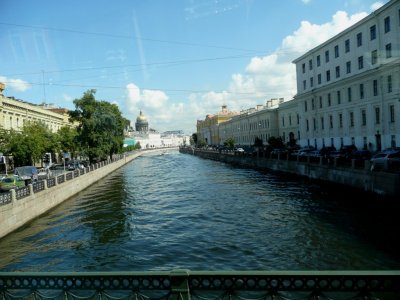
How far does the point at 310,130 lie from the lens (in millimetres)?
56062

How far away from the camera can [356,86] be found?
141ft

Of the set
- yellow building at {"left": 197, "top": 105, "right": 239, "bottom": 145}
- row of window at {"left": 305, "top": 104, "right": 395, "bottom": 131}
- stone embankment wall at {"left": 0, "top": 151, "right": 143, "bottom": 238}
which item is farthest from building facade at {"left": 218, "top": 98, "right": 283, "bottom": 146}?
stone embankment wall at {"left": 0, "top": 151, "right": 143, "bottom": 238}

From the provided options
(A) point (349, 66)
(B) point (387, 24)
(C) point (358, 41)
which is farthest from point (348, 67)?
(B) point (387, 24)

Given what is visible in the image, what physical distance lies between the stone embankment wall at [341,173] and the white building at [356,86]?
832 cm

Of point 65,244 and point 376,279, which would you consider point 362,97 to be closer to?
point 65,244

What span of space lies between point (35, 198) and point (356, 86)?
3551 centimetres

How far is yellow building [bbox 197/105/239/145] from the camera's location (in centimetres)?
13350

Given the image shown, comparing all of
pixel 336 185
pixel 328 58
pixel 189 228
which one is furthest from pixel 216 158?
pixel 189 228

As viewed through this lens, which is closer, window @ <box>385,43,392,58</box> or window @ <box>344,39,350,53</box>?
window @ <box>385,43,392,58</box>

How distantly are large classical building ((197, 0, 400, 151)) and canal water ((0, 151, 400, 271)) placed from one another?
48.6 ft

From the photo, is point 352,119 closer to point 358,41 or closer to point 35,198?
point 358,41

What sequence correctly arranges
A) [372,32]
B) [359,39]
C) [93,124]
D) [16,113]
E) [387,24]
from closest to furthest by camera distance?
[387,24] → [372,32] → [359,39] → [93,124] → [16,113]

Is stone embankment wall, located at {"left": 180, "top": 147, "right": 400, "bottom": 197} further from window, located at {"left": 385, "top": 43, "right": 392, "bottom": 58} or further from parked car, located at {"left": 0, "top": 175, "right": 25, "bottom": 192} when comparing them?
parked car, located at {"left": 0, "top": 175, "right": 25, "bottom": 192}

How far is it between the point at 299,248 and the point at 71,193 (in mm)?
22372
